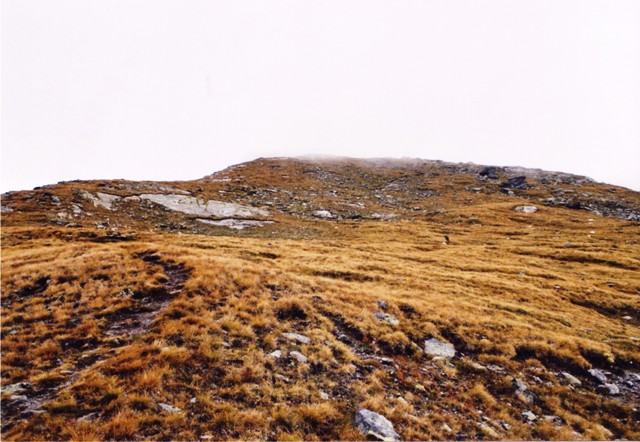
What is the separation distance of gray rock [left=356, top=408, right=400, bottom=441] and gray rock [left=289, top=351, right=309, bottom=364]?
2.94 meters

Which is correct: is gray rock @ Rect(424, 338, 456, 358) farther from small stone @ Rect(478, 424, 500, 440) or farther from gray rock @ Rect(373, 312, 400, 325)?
small stone @ Rect(478, 424, 500, 440)

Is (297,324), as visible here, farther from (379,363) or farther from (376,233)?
(376,233)

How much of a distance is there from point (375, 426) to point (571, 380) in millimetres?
11574

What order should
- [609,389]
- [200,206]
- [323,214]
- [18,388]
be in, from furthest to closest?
[323,214] < [200,206] < [609,389] < [18,388]

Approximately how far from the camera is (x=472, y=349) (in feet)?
50.4

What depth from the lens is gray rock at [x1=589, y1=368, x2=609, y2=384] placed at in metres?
14.3

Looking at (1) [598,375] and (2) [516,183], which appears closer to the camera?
(1) [598,375]

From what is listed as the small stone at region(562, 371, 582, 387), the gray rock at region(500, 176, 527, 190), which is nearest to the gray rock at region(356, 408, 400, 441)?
the small stone at region(562, 371, 582, 387)

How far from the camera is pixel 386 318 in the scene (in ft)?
55.2

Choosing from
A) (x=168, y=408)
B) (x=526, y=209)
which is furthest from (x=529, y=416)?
(x=526, y=209)

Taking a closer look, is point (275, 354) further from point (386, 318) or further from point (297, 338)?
point (386, 318)

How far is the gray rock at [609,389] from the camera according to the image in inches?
534

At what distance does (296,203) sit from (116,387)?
56.2 metres

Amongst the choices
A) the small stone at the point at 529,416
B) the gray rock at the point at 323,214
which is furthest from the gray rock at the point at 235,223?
the small stone at the point at 529,416
